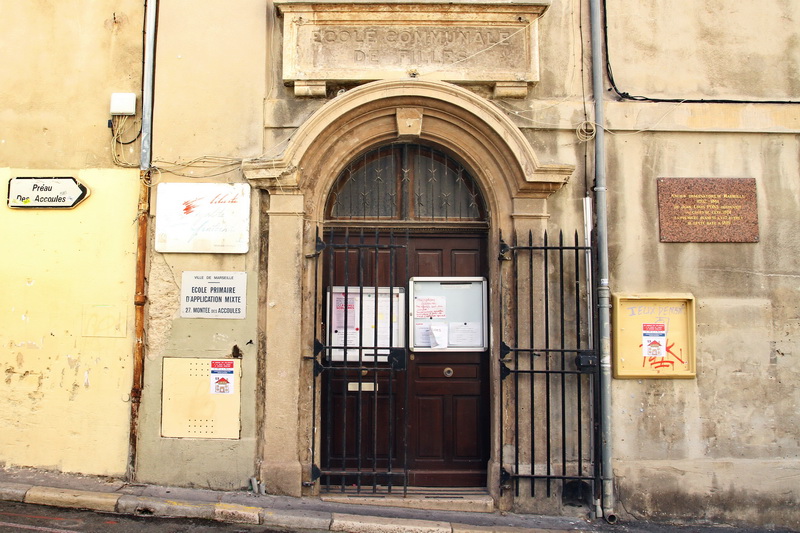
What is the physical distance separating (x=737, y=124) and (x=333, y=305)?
4118 millimetres

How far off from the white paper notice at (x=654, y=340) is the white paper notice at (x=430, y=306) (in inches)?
71.0

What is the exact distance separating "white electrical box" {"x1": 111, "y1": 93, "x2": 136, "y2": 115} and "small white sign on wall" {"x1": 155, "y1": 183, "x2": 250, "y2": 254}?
0.80m

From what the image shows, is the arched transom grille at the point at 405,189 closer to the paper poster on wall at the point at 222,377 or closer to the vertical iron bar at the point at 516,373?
the vertical iron bar at the point at 516,373

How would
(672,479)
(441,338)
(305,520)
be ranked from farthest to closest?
(441,338), (672,479), (305,520)

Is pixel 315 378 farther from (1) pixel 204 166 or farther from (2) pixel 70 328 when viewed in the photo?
(2) pixel 70 328

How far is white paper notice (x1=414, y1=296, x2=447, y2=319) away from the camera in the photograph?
5.06 metres

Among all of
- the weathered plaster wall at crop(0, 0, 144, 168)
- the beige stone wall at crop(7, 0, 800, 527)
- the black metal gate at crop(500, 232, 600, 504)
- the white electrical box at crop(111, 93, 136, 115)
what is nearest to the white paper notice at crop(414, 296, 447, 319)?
the black metal gate at crop(500, 232, 600, 504)

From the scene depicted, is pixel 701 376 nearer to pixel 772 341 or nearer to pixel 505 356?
pixel 772 341

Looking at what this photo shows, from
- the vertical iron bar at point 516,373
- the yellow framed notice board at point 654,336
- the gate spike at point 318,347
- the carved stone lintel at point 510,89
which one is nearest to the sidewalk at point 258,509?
the vertical iron bar at point 516,373

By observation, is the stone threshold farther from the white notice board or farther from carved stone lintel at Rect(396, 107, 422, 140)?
carved stone lintel at Rect(396, 107, 422, 140)

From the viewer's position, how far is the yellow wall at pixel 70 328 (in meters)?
4.88

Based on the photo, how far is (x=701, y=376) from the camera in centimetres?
482

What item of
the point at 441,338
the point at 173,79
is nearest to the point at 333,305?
the point at 441,338

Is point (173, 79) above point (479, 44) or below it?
below
